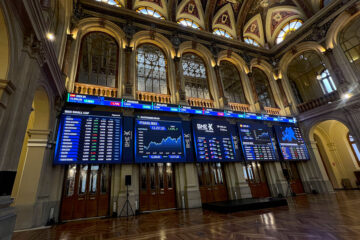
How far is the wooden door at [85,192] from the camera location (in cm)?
616

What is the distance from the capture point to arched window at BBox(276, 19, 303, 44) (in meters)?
12.2

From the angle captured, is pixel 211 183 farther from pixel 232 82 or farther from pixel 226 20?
pixel 226 20

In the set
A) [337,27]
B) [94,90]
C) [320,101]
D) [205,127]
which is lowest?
[205,127]

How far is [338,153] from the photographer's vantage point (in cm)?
1250

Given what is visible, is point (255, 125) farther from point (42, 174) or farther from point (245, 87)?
point (42, 174)

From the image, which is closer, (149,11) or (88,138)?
(88,138)

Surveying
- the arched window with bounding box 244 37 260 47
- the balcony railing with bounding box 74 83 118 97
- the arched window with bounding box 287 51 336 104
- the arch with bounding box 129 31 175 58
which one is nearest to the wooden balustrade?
the arched window with bounding box 287 51 336 104

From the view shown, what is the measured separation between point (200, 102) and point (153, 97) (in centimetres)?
266

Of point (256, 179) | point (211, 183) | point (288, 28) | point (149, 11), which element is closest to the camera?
point (211, 183)

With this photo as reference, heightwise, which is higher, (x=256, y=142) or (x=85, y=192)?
(x=256, y=142)

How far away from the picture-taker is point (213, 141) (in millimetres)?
8445

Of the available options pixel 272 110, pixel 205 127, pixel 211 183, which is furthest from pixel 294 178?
pixel 205 127

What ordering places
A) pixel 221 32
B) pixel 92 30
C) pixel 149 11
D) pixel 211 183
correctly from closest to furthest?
pixel 211 183 < pixel 92 30 < pixel 149 11 < pixel 221 32

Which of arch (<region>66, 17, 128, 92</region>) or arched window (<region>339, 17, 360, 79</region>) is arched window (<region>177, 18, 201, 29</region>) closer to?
arch (<region>66, 17, 128, 92</region>)
